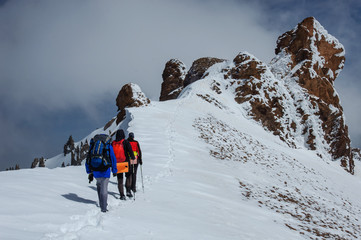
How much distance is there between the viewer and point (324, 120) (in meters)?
55.3

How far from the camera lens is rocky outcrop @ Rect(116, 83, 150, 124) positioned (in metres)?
39.4

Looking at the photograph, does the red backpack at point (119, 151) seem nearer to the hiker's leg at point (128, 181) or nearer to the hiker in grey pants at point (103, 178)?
the hiker's leg at point (128, 181)

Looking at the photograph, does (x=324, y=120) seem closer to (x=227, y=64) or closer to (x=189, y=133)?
(x=227, y=64)

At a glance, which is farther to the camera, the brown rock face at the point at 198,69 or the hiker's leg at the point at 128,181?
the brown rock face at the point at 198,69

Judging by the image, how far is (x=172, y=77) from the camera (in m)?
94.3

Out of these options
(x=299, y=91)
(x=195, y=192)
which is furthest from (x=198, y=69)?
(x=195, y=192)

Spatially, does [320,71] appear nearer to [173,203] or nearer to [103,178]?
[173,203]

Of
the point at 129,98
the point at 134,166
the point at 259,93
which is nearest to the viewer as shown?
the point at 134,166

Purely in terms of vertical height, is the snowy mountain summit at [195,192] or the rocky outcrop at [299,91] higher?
the rocky outcrop at [299,91]

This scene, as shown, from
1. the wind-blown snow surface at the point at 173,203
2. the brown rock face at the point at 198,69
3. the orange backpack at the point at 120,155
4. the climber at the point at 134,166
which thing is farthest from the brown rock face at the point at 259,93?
the orange backpack at the point at 120,155

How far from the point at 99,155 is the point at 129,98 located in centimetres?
3425

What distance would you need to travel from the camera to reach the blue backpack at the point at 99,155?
22.6 feet

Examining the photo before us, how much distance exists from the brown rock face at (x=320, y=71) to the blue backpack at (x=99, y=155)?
52.1 m

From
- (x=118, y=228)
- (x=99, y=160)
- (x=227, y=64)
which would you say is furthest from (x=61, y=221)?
(x=227, y=64)
